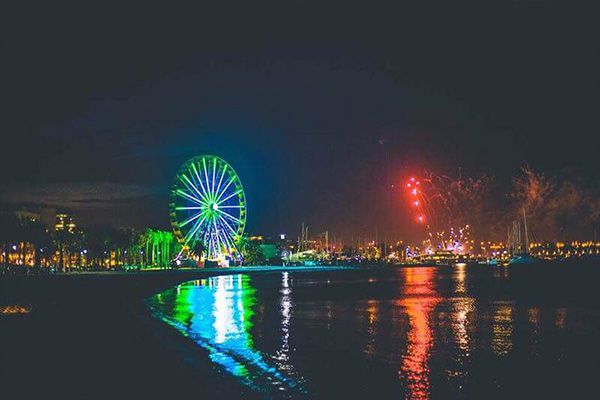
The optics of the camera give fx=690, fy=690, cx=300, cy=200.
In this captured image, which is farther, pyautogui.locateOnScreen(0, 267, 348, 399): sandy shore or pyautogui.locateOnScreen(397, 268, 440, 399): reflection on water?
pyautogui.locateOnScreen(397, 268, 440, 399): reflection on water

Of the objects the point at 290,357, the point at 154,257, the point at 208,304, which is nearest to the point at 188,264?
the point at 154,257

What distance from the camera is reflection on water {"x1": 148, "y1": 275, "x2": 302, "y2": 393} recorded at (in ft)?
45.9

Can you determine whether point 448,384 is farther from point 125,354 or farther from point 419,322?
point 419,322

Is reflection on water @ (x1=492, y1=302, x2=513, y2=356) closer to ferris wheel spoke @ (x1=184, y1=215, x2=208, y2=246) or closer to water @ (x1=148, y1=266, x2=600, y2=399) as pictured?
water @ (x1=148, y1=266, x2=600, y2=399)

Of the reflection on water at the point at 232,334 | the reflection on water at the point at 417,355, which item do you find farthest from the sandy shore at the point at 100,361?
the reflection on water at the point at 417,355

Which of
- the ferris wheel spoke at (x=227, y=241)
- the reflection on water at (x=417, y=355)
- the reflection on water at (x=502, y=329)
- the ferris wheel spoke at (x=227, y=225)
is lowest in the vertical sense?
the reflection on water at (x=502, y=329)

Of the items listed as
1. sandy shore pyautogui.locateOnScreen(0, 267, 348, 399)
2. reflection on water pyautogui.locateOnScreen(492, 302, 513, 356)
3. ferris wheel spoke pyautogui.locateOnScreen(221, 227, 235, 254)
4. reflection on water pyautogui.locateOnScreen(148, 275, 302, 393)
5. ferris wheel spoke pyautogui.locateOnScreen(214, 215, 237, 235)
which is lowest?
reflection on water pyautogui.locateOnScreen(492, 302, 513, 356)

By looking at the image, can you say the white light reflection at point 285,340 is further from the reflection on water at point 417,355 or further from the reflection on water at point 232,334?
the reflection on water at point 417,355

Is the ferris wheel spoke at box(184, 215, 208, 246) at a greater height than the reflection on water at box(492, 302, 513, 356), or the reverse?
the ferris wheel spoke at box(184, 215, 208, 246)

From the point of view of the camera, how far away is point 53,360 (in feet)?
48.3

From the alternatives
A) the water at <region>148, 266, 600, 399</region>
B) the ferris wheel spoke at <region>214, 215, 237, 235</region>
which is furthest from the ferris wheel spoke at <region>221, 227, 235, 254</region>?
the water at <region>148, 266, 600, 399</region>

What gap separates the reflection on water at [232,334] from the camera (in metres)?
14.0

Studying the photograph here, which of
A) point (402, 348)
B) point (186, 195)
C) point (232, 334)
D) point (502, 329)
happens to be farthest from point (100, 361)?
point (186, 195)

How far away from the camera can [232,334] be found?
21750 mm
